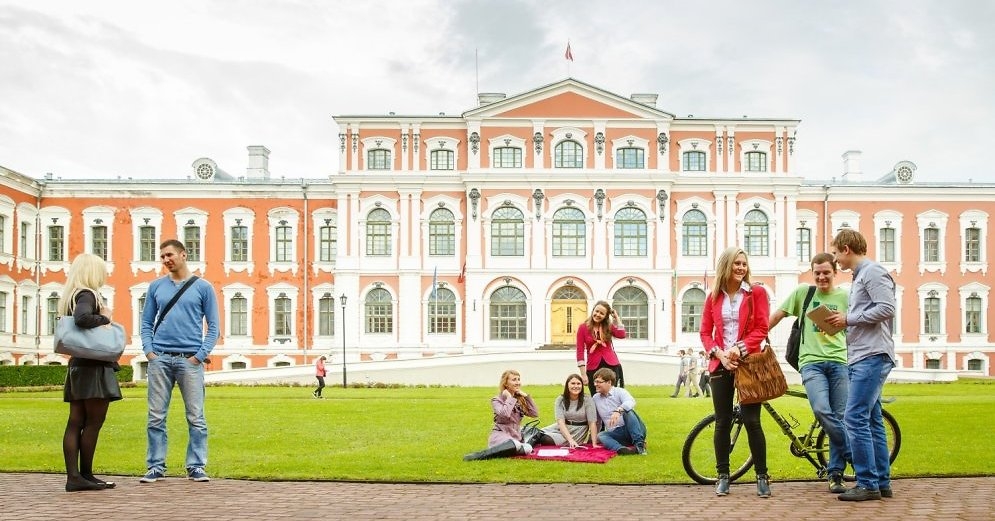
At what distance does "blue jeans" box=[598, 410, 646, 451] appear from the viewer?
12.4 meters

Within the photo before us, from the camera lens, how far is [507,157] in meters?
44.5

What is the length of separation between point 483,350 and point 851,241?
34.3 meters

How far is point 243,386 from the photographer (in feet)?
123

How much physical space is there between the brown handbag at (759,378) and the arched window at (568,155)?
35.2m

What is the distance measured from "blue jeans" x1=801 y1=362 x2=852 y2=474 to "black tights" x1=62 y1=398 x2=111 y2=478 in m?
6.35

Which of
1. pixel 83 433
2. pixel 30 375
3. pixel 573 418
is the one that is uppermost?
pixel 83 433

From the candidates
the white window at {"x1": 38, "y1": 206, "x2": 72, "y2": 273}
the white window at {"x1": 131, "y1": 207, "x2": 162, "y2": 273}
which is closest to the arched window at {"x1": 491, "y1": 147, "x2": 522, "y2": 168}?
the white window at {"x1": 131, "y1": 207, "x2": 162, "y2": 273}

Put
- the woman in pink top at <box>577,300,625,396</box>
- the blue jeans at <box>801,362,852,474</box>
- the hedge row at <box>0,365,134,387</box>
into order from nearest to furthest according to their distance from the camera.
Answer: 1. the blue jeans at <box>801,362,852,474</box>
2. the woman in pink top at <box>577,300,625,396</box>
3. the hedge row at <box>0,365,134,387</box>

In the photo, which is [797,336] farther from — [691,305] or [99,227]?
[99,227]

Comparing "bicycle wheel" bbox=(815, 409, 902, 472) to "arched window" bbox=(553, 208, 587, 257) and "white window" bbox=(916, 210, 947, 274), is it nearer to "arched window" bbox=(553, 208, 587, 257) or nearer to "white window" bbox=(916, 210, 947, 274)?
"arched window" bbox=(553, 208, 587, 257)

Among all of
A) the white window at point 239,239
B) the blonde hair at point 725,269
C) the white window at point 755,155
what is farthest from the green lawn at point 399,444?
the white window at point 239,239

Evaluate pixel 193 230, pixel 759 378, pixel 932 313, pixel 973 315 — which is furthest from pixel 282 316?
pixel 759 378

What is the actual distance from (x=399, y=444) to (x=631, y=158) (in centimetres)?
3218

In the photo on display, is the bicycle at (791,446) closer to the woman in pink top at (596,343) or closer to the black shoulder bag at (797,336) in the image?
the black shoulder bag at (797,336)
